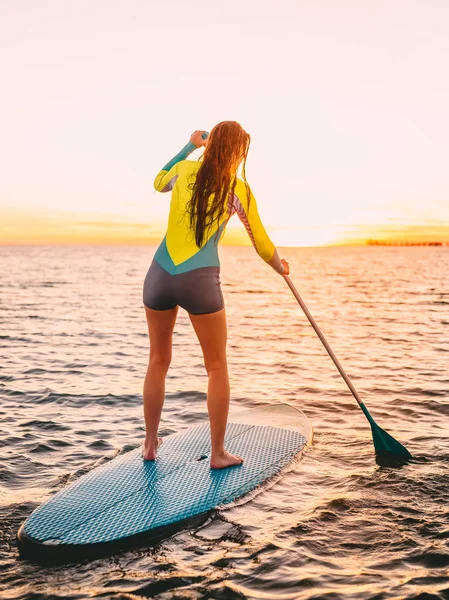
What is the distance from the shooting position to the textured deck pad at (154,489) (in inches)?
149

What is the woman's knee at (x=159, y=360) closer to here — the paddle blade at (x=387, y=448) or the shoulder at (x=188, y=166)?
the shoulder at (x=188, y=166)

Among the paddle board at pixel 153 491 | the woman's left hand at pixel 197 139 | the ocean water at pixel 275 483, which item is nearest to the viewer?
the ocean water at pixel 275 483

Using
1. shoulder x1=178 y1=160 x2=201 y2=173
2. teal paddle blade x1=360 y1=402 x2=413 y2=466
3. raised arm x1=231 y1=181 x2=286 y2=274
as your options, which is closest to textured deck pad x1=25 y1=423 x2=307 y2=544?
teal paddle blade x1=360 y1=402 x2=413 y2=466

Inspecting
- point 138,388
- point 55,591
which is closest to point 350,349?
point 138,388

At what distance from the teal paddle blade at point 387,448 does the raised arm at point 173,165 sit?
2561mm

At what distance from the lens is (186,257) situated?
4199 mm

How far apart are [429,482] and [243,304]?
1914cm

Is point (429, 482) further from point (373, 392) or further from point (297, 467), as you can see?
point (373, 392)

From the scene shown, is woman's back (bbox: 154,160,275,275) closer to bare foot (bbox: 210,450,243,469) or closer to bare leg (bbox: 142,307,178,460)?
bare leg (bbox: 142,307,178,460)

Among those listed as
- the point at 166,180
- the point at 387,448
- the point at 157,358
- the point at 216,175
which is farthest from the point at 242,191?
the point at 387,448

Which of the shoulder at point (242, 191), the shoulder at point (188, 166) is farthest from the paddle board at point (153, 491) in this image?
the shoulder at point (188, 166)

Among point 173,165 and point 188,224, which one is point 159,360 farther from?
point 173,165

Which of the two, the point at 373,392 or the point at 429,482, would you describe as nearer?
the point at 429,482

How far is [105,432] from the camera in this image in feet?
20.5
